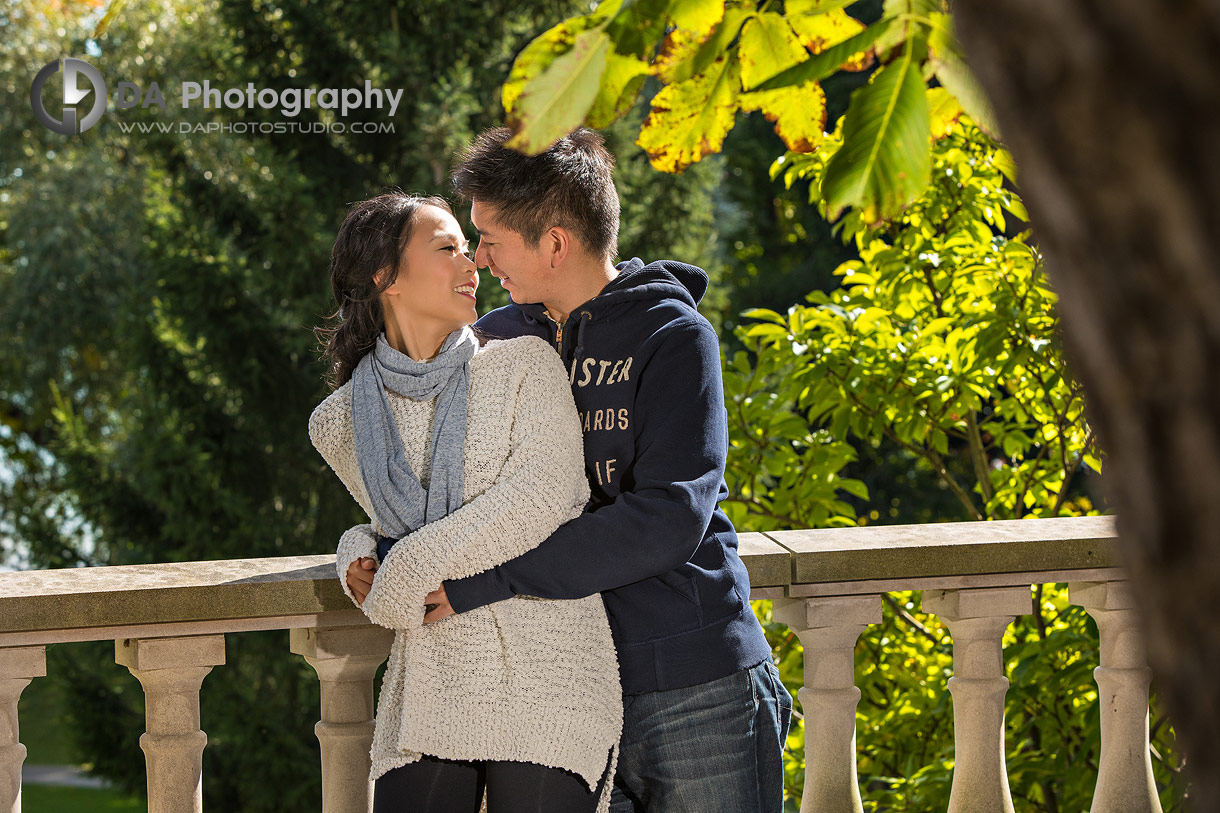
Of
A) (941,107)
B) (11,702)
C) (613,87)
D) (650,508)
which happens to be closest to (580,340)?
(650,508)

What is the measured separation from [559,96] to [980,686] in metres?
1.79

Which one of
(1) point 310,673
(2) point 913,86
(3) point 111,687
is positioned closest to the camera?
(2) point 913,86

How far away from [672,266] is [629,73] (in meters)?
0.97

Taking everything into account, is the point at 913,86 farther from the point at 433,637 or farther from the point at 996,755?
the point at 996,755

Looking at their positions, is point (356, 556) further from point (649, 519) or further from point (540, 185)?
point (540, 185)

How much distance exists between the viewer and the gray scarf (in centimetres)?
174

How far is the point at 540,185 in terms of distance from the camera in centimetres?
189

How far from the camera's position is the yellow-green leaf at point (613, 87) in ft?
3.30

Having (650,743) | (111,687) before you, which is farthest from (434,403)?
(111,687)

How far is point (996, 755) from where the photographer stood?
239 centimetres

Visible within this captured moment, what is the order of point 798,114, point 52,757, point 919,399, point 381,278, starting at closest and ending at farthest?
point 798,114, point 381,278, point 919,399, point 52,757

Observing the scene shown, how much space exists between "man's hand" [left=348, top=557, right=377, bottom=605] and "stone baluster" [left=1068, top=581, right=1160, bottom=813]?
1483mm
